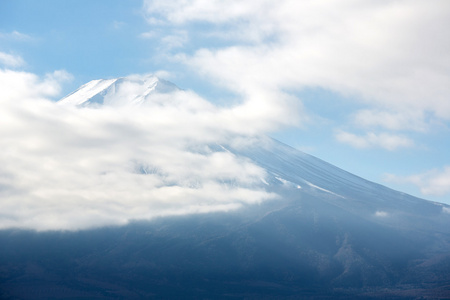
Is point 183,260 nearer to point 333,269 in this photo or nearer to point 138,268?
point 138,268

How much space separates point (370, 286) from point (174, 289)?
68167 mm

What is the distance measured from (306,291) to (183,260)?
48364mm

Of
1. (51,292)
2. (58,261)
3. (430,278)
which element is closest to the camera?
(51,292)

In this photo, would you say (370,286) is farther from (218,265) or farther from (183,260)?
(183,260)

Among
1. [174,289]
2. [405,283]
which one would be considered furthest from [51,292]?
[405,283]

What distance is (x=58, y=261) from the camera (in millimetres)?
199125

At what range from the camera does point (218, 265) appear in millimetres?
196625

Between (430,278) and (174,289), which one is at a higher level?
(430,278)

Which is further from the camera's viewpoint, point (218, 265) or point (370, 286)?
point (218, 265)

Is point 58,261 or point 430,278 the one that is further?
point 58,261

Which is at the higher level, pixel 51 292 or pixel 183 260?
pixel 183 260

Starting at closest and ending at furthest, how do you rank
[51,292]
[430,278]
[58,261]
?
[51,292], [430,278], [58,261]

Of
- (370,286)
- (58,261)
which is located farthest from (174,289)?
(370,286)

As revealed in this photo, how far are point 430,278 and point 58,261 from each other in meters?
136
